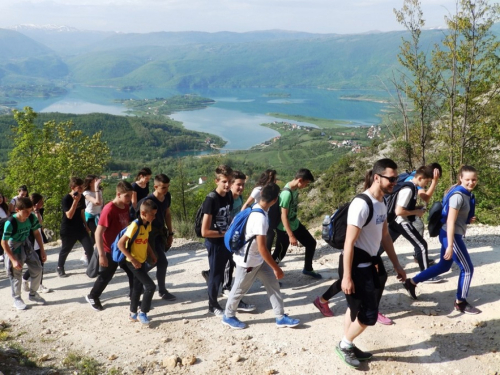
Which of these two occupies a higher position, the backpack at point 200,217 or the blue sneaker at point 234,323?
the backpack at point 200,217

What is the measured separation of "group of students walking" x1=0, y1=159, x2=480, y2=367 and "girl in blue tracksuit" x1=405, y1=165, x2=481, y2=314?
11 mm


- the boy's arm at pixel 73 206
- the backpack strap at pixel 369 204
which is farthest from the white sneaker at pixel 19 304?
the backpack strap at pixel 369 204

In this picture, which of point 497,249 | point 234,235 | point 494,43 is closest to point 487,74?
point 494,43

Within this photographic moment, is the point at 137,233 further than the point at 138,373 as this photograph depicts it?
Yes

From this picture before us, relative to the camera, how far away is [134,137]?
93.7 m

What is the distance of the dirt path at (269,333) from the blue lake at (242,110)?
8343cm

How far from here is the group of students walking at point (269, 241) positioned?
3.31 meters

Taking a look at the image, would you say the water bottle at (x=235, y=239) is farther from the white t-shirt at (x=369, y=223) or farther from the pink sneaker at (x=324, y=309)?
the pink sneaker at (x=324, y=309)

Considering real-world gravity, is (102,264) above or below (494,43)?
below

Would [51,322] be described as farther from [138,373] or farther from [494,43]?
[494,43]

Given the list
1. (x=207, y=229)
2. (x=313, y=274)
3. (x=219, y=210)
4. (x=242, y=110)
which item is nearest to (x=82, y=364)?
(x=207, y=229)

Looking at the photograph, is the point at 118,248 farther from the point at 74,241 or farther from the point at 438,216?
the point at 438,216

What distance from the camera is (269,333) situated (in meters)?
4.20

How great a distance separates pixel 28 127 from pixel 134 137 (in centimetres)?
7796
